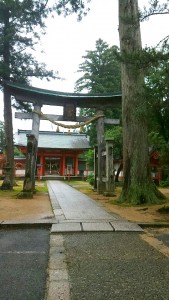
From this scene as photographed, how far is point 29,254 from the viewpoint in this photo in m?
3.75

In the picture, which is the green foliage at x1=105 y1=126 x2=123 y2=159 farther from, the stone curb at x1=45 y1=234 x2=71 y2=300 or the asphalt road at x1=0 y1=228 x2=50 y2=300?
the stone curb at x1=45 y1=234 x2=71 y2=300

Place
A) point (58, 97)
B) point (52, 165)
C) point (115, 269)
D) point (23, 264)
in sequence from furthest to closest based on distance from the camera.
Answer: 1. point (52, 165)
2. point (58, 97)
3. point (23, 264)
4. point (115, 269)

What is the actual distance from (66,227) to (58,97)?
959cm

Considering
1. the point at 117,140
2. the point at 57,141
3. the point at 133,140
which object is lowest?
the point at 133,140

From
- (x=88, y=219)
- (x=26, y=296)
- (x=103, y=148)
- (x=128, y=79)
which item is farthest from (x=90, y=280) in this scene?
(x=103, y=148)

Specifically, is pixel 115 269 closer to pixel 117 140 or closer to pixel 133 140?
pixel 133 140

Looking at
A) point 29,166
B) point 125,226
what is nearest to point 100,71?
point 29,166

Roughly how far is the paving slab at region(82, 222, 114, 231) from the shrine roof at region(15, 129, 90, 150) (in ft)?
80.6

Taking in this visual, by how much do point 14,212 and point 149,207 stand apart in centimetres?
399

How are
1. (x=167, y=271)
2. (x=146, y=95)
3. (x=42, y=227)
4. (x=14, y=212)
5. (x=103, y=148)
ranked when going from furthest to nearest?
(x=103, y=148) → (x=14, y=212) → (x=146, y=95) → (x=42, y=227) → (x=167, y=271)

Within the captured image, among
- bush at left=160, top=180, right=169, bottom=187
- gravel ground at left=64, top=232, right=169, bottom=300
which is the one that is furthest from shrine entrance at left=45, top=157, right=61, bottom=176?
gravel ground at left=64, top=232, right=169, bottom=300

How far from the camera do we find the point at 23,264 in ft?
10.9

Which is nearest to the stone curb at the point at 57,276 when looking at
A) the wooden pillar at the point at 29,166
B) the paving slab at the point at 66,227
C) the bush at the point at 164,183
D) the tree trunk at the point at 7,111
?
the paving slab at the point at 66,227

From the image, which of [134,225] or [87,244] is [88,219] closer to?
[134,225]
